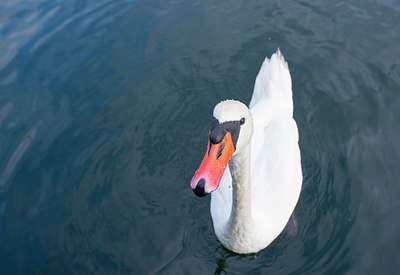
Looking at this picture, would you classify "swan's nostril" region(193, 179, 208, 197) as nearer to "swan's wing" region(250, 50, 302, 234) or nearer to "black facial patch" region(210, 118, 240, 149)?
"black facial patch" region(210, 118, 240, 149)

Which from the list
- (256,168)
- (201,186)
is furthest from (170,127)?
(201,186)

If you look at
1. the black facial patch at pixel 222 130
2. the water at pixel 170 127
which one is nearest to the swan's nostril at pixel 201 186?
the black facial patch at pixel 222 130

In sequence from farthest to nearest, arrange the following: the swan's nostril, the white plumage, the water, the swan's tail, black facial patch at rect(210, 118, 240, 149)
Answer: the swan's tail → the water → the white plumage → black facial patch at rect(210, 118, 240, 149) → the swan's nostril

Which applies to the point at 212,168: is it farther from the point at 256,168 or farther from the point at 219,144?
the point at 256,168

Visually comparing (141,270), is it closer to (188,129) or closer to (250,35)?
(188,129)

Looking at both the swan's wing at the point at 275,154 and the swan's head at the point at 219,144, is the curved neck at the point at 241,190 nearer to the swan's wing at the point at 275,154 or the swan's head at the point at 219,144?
the swan's wing at the point at 275,154

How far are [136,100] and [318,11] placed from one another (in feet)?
13.3

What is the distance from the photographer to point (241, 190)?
5113mm

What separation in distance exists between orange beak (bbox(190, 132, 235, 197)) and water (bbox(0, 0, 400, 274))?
2176 mm

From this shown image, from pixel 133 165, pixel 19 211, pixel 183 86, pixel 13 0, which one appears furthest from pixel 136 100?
pixel 13 0

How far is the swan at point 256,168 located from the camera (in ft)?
13.7

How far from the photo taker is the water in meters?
6.14

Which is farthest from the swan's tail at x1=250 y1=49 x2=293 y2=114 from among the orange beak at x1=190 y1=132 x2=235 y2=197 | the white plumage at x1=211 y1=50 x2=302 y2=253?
the orange beak at x1=190 y1=132 x2=235 y2=197

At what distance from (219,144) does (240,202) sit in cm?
129
